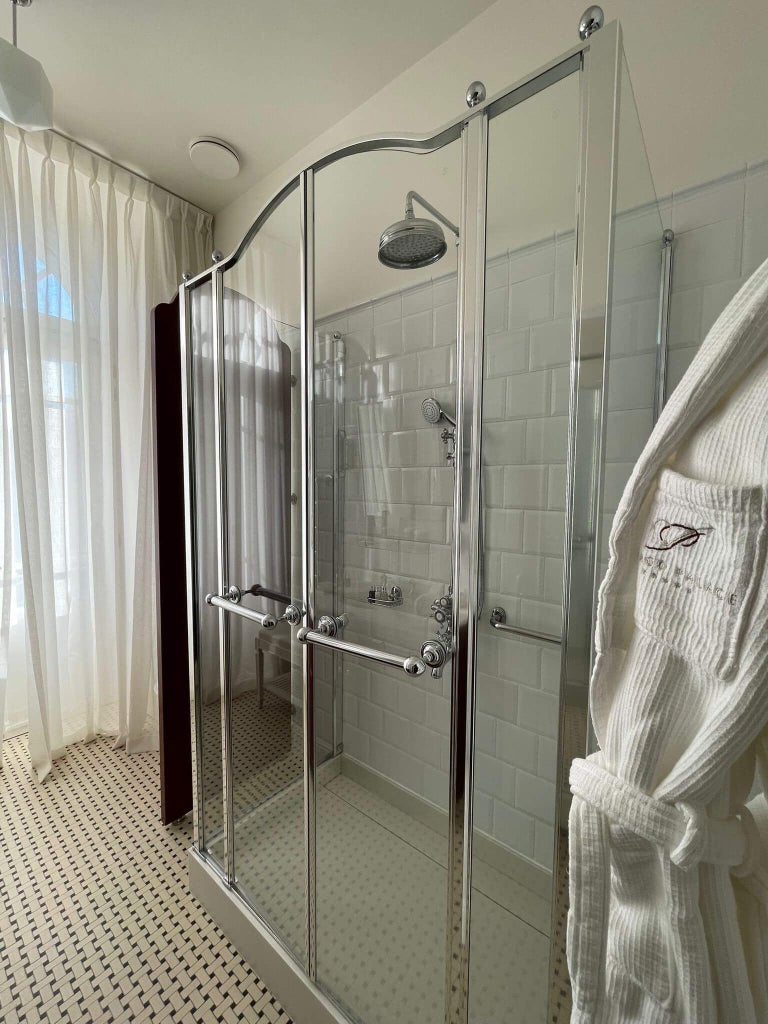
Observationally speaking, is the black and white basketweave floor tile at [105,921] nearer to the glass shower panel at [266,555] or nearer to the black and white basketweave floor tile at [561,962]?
the glass shower panel at [266,555]

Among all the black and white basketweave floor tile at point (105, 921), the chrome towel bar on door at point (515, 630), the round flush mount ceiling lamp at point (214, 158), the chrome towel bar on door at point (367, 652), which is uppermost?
the round flush mount ceiling lamp at point (214, 158)

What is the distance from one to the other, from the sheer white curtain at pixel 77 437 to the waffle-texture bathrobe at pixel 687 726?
2197mm

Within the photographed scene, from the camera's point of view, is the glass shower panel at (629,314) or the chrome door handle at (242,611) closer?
the glass shower panel at (629,314)

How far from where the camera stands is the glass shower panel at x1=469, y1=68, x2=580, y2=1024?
0.69 m

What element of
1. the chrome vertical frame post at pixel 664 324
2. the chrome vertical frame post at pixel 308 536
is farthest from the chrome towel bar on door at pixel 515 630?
the chrome vertical frame post at pixel 664 324

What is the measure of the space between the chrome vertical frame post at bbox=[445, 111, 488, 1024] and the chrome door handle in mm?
576

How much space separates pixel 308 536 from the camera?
1037mm

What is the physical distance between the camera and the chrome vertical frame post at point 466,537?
725 millimetres

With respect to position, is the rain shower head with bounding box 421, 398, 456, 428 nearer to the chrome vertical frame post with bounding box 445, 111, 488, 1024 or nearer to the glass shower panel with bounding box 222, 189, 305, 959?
the chrome vertical frame post with bounding box 445, 111, 488, 1024

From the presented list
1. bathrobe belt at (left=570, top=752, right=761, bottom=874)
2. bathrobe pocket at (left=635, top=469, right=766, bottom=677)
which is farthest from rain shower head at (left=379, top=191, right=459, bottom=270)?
bathrobe belt at (left=570, top=752, right=761, bottom=874)

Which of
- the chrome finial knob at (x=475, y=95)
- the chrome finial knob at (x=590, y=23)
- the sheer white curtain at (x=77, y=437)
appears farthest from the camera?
the sheer white curtain at (x=77, y=437)

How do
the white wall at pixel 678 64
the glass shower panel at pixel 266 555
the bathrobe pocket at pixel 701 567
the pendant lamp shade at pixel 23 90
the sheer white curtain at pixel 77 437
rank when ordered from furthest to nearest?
the sheer white curtain at pixel 77 437 < the pendant lamp shade at pixel 23 90 < the glass shower panel at pixel 266 555 < the white wall at pixel 678 64 < the bathrobe pocket at pixel 701 567

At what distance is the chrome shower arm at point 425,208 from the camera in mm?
782

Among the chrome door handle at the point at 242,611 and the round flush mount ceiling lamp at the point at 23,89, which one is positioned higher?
the round flush mount ceiling lamp at the point at 23,89
